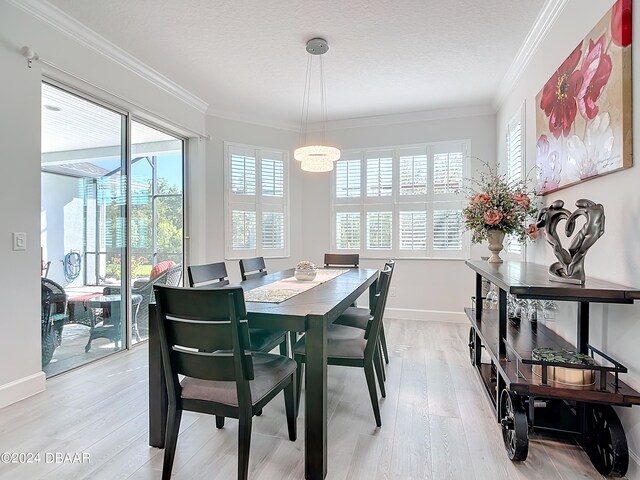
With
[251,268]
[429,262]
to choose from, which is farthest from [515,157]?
[251,268]

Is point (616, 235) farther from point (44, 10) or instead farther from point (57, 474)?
point (44, 10)

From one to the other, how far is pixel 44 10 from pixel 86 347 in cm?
267

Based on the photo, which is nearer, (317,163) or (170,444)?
(170,444)

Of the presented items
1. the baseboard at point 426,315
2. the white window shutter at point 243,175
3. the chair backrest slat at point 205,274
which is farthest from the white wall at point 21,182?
the baseboard at point 426,315

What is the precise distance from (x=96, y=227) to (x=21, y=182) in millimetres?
793

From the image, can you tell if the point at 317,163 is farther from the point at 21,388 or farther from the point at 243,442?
the point at 21,388

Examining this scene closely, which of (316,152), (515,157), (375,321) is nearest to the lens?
(375,321)

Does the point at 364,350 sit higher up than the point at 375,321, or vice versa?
the point at 375,321

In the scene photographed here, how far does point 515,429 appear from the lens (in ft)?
5.52

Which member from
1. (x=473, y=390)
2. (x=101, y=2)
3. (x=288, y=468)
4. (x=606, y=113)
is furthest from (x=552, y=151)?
(x=101, y=2)

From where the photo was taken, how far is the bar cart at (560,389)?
1496 mm

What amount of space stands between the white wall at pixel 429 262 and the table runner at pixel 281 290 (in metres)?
1.99

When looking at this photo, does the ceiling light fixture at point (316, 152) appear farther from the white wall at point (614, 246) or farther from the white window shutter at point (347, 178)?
the white wall at point (614, 246)

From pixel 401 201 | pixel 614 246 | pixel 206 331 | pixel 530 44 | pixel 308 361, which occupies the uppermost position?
pixel 530 44
